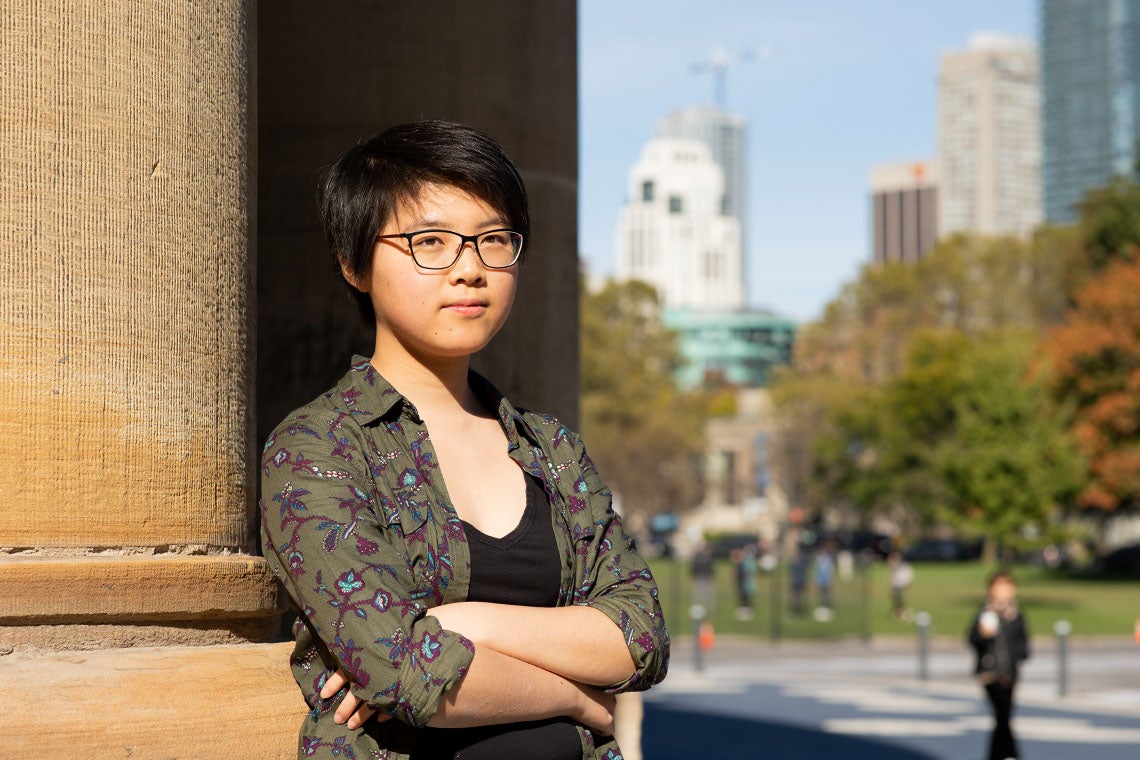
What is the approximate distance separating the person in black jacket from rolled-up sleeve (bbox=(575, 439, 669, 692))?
952 cm

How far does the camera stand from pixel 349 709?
8.96 feet

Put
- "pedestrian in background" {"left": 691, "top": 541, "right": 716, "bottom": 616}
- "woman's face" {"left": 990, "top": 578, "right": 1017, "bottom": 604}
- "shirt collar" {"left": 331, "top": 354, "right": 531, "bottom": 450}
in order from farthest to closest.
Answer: "pedestrian in background" {"left": 691, "top": 541, "right": 716, "bottom": 616} < "woman's face" {"left": 990, "top": 578, "right": 1017, "bottom": 604} < "shirt collar" {"left": 331, "top": 354, "right": 531, "bottom": 450}

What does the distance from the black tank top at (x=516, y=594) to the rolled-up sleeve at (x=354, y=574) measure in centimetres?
15

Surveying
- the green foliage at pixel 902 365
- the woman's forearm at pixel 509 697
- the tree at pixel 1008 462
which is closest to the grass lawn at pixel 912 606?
the tree at pixel 1008 462

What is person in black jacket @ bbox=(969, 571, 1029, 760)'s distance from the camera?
1207 cm

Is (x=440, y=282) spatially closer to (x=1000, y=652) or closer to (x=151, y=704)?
(x=151, y=704)

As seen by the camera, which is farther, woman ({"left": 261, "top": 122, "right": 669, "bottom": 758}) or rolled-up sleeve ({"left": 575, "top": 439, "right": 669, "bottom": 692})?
rolled-up sleeve ({"left": 575, "top": 439, "right": 669, "bottom": 692})

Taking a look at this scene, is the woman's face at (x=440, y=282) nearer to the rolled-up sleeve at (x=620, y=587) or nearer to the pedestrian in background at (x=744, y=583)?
the rolled-up sleeve at (x=620, y=587)

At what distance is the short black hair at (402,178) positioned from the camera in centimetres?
292

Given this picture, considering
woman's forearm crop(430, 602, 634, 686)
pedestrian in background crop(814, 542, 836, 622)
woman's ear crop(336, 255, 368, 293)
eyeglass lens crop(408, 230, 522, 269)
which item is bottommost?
pedestrian in background crop(814, 542, 836, 622)

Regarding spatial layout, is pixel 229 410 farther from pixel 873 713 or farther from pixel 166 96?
pixel 873 713

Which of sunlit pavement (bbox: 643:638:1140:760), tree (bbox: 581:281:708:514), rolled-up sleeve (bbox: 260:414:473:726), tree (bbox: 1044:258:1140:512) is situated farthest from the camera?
tree (bbox: 581:281:708:514)

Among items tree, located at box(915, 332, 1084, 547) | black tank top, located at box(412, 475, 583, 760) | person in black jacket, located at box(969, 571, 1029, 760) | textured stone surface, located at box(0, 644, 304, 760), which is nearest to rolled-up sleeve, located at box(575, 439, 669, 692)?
black tank top, located at box(412, 475, 583, 760)

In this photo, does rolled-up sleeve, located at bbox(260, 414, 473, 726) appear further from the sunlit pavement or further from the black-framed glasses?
the sunlit pavement
